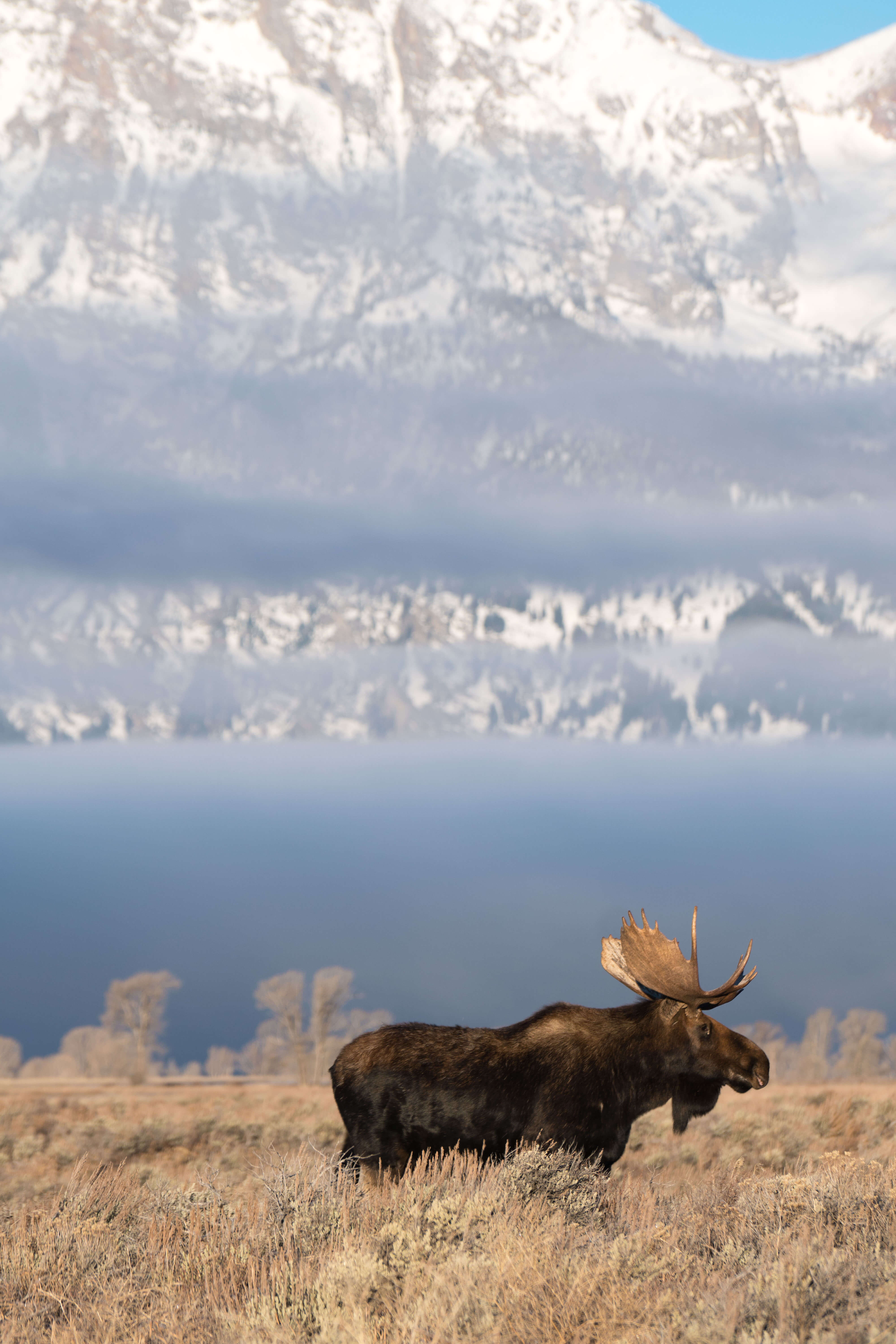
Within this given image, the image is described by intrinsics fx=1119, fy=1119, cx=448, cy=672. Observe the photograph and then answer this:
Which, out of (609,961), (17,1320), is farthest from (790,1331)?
(609,961)

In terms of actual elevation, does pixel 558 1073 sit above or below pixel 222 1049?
above

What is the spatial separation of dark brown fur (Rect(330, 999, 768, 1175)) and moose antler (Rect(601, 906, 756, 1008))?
0.18 meters

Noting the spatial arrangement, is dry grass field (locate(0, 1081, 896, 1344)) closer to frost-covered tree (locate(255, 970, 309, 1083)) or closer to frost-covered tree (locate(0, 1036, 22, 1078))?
frost-covered tree (locate(255, 970, 309, 1083))

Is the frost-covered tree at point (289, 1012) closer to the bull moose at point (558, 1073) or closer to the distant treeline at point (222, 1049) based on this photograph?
the distant treeline at point (222, 1049)

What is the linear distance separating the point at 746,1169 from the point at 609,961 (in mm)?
4230

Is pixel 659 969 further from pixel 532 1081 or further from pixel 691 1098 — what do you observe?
pixel 532 1081

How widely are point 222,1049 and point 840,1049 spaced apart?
6846 cm

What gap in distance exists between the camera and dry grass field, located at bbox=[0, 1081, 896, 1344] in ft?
20.3

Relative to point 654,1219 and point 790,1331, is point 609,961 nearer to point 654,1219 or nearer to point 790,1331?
point 654,1219

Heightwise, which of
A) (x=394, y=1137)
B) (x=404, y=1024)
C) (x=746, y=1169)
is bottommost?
(x=746, y=1169)

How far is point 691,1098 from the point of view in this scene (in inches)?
423

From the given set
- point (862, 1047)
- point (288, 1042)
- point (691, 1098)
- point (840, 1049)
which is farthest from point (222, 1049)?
point (691, 1098)

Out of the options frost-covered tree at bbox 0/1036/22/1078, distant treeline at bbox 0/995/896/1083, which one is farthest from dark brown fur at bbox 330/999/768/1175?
frost-covered tree at bbox 0/1036/22/1078

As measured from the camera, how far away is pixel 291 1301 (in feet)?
21.9
